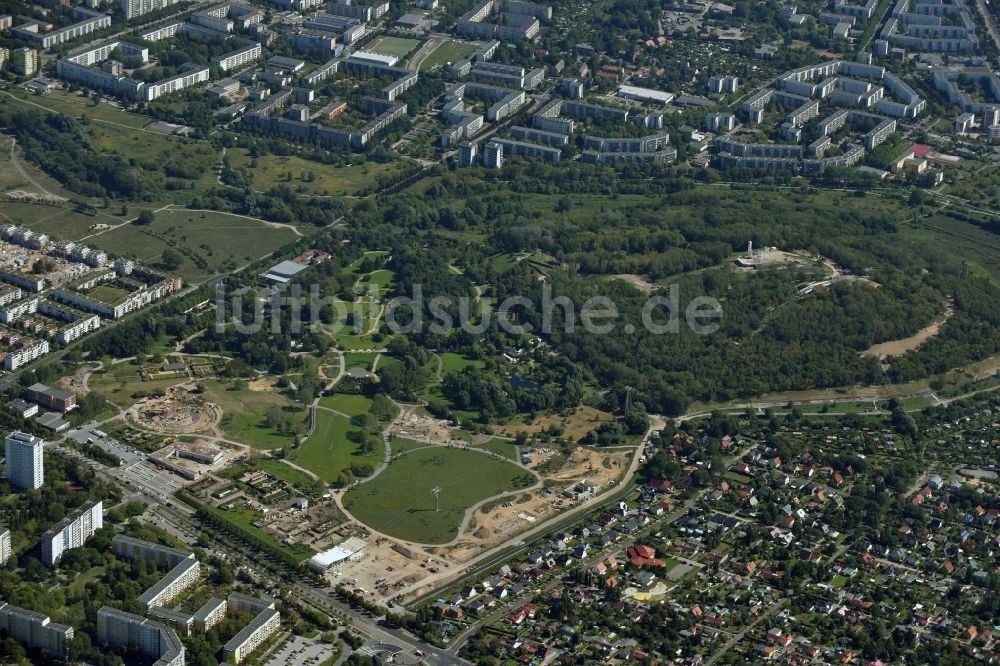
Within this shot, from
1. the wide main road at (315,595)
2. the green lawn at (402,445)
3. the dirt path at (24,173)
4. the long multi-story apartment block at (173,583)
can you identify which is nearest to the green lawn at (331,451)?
the green lawn at (402,445)

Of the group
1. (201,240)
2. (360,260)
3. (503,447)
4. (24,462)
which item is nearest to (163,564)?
(24,462)

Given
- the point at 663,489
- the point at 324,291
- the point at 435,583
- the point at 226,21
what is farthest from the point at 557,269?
the point at 226,21

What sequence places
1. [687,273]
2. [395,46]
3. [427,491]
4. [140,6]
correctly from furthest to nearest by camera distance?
[140,6]
[395,46]
[687,273]
[427,491]

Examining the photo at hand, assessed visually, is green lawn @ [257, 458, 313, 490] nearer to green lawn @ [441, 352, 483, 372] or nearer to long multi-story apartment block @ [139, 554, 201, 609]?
long multi-story apartment block @ [139, 554, 201, 609]

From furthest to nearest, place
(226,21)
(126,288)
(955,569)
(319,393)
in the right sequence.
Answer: (226,21)
(126,288)
(319,393)
(955,569)

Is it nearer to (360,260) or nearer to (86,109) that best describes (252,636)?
(360,260)

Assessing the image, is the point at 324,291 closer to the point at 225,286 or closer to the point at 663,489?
the point at 225,286
